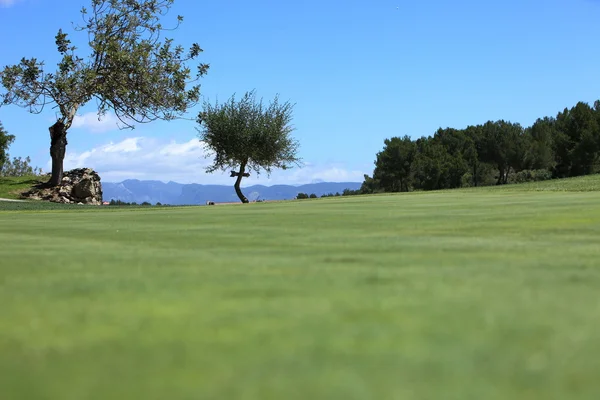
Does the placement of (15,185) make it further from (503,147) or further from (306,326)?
(503,147)

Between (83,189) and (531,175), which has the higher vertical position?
(531,175)

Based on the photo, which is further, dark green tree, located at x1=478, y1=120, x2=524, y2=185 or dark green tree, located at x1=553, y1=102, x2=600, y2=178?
dark green tree, located at x1=478, y1=120, x2=524, y2=185

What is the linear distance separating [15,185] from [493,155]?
45364 mm

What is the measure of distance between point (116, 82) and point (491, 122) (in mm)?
49080

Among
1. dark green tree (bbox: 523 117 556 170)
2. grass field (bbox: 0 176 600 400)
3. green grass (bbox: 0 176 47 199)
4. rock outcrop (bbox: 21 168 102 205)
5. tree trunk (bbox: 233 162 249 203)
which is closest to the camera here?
grass field (bbox: 0 176 600 400)

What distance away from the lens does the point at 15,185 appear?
90.6 ft

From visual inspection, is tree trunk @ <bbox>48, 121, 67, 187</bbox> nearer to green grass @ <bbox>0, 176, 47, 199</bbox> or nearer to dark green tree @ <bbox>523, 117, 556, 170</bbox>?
green grass @ <bbox>0, 176, 47, 199</bbox>

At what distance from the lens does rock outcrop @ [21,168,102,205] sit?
2672cm

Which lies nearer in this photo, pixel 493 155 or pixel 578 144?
pixel 578 144

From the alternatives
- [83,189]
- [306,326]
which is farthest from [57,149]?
[306,326]

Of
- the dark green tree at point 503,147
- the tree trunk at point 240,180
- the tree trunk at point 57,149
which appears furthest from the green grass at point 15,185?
the dark green tree at point 503,147

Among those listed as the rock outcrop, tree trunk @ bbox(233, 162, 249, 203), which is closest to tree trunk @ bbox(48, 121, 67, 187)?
the rock outcrop

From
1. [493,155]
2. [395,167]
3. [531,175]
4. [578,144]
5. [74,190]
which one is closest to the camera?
[74,190]

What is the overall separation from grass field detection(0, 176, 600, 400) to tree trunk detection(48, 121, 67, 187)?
26.6 m
